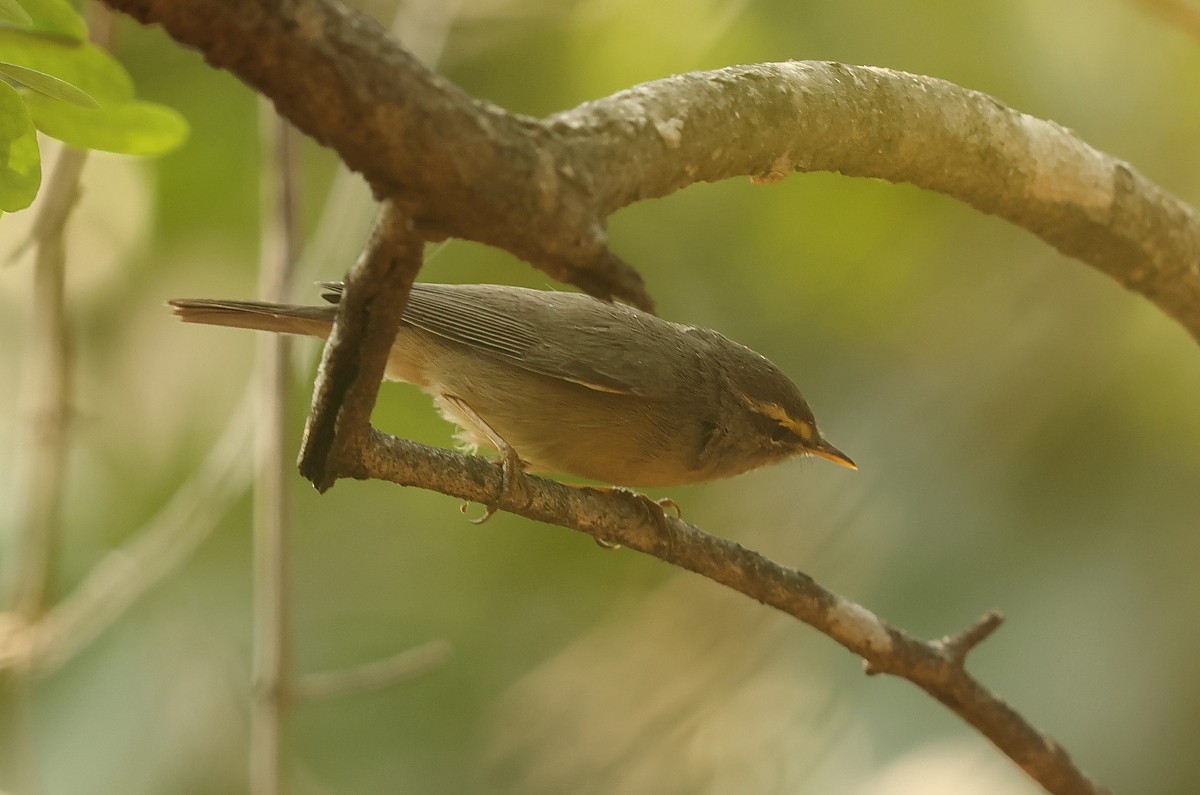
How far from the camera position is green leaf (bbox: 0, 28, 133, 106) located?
187 cm

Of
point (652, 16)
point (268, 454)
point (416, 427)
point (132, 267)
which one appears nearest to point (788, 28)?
point (652, 16)

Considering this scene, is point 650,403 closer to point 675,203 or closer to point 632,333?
point 632,333

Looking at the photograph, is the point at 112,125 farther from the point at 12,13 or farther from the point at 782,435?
the point at 782,435

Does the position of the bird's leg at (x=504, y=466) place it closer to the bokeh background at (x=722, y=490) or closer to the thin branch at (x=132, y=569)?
the bokeh background at (x=722, y=490)

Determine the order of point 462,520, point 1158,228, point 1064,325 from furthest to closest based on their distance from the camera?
1. point 462,520
2. point 1064,325
3. point 1158,228

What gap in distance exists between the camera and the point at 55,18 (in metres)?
1.82

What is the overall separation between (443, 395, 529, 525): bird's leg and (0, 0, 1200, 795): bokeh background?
42.7 inches

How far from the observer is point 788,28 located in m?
5.10

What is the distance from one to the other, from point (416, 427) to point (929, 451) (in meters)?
2.55

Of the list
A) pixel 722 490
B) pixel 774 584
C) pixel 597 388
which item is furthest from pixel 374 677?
pixel 722 490

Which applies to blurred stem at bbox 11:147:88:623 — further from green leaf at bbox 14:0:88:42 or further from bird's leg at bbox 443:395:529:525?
green leaf at bbox 14:0:88:42

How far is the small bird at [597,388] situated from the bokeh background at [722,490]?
84 cm

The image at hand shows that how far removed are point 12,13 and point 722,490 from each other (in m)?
4.59

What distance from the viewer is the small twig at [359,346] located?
1.71 meters
